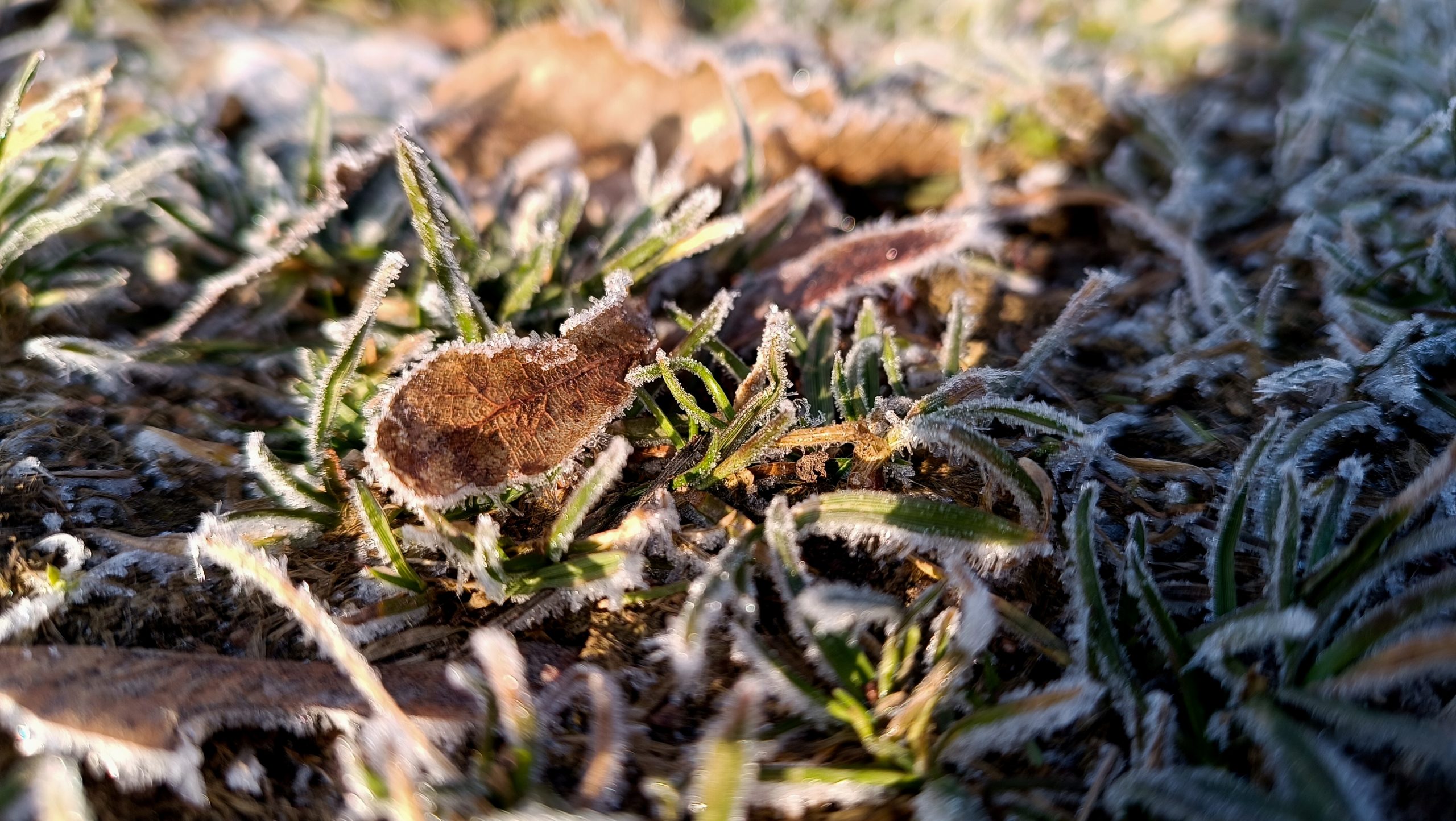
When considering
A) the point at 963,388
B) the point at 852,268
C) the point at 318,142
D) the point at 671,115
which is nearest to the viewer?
the point at 963,388

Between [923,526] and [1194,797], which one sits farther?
[923,526]

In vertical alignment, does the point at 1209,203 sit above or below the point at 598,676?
above

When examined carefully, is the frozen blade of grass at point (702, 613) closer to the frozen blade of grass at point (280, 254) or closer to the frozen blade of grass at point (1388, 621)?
the frozen blade of grass at point (1388, 621)

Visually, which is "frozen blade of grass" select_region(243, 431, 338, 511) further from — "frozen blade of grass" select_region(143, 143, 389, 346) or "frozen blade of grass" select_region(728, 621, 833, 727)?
"frozen blade of grass" select_region(728, 621, 833, 727)

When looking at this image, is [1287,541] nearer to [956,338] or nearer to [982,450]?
[982,450]

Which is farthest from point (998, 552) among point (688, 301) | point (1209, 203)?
point (1209, 203)

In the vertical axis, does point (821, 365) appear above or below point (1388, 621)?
above

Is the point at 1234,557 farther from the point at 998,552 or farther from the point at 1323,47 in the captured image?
the point at 1323,47

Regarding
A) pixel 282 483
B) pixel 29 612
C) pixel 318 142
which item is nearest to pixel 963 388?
pixel 282 483
